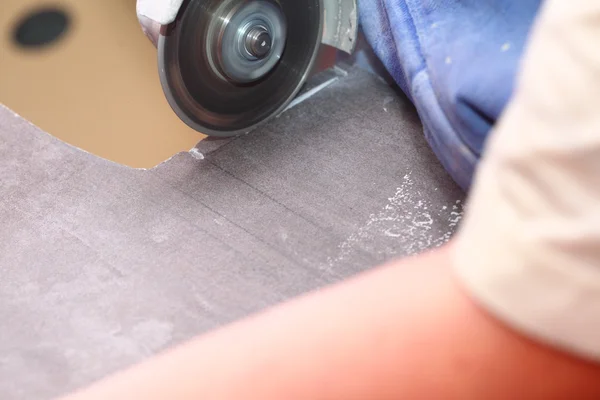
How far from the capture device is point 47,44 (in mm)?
1238

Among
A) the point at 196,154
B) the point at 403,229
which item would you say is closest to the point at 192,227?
the point at 196,154

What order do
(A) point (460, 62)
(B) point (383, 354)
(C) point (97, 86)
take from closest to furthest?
(B) point (383, 354)
(A) point (460, 62)
(C) point (97, 86)

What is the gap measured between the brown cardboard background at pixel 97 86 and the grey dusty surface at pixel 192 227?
48 mm

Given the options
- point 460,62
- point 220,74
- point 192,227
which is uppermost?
point 460,62

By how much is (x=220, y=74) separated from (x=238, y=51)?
0.15 ft

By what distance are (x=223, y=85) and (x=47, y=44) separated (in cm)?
47

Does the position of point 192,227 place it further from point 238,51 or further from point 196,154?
point 238,51

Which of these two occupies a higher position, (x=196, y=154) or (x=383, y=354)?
(x=383, y=354)

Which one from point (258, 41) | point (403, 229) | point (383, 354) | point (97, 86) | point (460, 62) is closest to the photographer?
point (383, 354)

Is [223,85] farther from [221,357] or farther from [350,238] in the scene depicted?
[221,357]

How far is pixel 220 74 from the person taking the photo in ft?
3.23

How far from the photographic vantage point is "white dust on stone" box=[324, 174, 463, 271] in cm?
83

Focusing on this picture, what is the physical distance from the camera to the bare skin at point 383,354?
0.42 meters

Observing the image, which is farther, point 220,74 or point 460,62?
point 220,74
